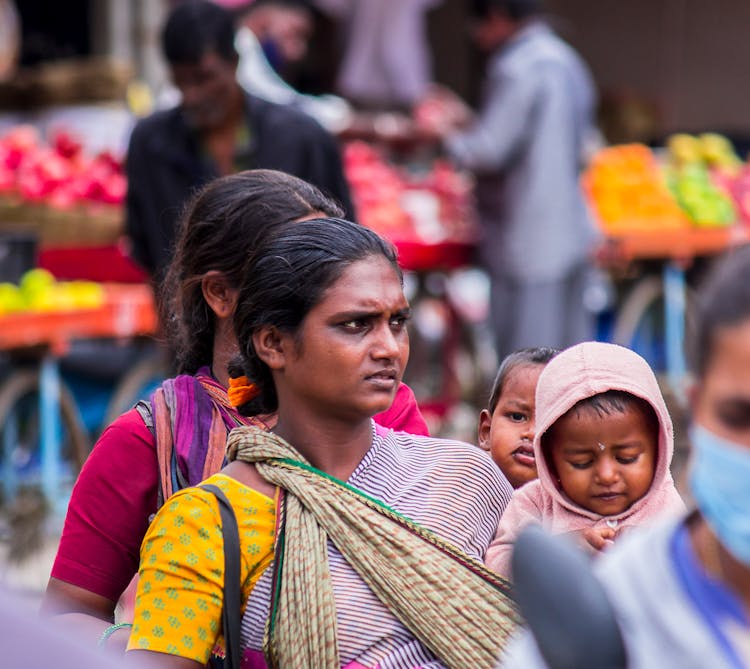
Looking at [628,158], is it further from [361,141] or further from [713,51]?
[713,51]

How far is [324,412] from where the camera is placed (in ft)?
7.04

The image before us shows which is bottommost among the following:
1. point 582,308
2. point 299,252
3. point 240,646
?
point 582,308

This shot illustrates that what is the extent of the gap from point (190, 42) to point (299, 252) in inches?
94.2

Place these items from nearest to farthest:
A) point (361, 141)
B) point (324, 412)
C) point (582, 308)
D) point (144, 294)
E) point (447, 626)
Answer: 1. point (447, 626)
2. point (324, 412)
3. point (144, 294)
4. point (582, 308)
5. point (361, 141)

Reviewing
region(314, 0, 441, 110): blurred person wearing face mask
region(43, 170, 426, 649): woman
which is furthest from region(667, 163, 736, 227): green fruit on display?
region(43, 170, 426, 649): woman

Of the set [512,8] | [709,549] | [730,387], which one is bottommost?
[512,8]

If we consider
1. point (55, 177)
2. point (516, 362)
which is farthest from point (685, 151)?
point (516, 362)

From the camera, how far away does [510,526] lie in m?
2.18

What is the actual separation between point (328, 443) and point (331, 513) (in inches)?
8.1

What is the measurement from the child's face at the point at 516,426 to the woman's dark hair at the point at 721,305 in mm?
1179

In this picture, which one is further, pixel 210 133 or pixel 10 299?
pixel 10 299

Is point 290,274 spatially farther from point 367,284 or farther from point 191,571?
point 191,571

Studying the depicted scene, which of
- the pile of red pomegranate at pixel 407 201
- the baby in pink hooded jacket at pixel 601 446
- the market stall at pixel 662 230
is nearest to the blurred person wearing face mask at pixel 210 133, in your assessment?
the baby in pink hooded jacket at pixel 601 446

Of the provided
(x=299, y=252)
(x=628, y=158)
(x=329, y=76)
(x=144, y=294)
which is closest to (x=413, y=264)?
(x=144, y=294)
